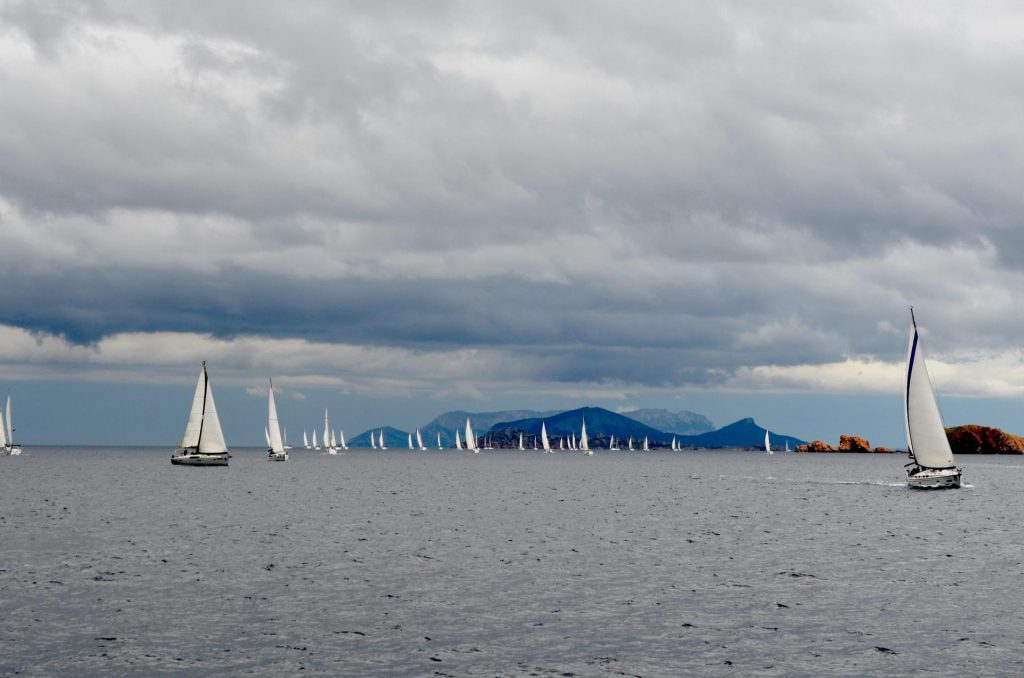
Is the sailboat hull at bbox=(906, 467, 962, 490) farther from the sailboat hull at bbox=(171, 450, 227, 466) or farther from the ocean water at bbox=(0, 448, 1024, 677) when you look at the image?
the sailboat hull at bbox=(171, 450, 227, 466)

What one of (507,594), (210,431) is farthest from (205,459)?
(507,594)

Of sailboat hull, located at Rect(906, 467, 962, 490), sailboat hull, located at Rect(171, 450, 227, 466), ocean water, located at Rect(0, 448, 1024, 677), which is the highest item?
sailboat hull, located at Rect(171, 450, 227, 466)

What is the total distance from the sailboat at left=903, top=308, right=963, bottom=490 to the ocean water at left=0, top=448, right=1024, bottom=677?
11.5m

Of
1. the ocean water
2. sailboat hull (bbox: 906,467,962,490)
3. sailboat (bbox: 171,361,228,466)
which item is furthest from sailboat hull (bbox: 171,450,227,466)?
sailboat hull (bbox: 906,467,962,490)

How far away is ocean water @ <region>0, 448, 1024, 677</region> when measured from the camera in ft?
110

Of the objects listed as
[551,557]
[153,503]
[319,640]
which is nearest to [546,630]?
[319,640]

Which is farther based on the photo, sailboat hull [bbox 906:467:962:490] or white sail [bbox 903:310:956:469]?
sailboat hull [bbox 906:467:962:490]

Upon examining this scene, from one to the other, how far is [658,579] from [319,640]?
72.5 feet

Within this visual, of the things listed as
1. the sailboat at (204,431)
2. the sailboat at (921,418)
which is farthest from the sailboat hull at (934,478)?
the sailboat at (204,431)

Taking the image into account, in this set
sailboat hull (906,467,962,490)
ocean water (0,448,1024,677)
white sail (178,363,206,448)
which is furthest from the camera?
white sail (178,363,206,448)

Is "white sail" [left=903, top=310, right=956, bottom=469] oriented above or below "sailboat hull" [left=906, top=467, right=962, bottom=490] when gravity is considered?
above

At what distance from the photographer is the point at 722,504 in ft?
392

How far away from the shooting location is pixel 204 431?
553 ft

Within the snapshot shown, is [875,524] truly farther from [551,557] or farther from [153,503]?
[153,503]
